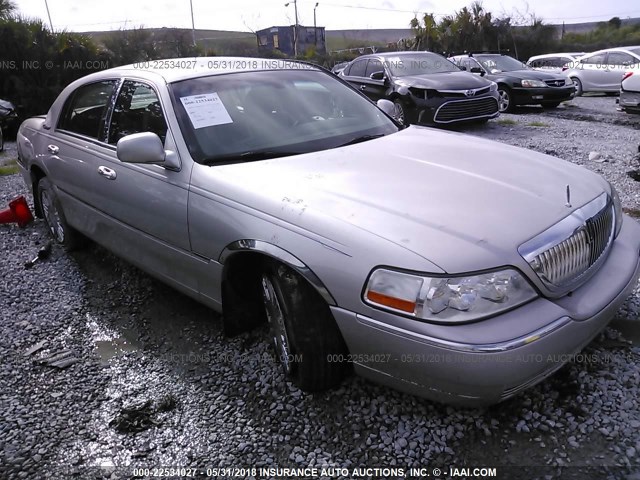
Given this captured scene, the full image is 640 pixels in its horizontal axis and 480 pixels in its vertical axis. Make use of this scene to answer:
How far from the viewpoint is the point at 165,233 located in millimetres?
3059

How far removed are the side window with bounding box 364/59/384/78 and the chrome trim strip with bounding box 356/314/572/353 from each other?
9.28 meters

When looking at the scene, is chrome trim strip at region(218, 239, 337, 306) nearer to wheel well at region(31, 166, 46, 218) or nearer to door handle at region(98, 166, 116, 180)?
door handle at region(98, 166, 116, 180)

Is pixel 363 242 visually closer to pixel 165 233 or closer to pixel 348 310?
pixel 348 310

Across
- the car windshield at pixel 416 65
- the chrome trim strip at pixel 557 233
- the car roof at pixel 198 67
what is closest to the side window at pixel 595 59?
the car windshield at pixel 416 65

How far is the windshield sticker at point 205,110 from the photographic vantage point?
3.02 metres

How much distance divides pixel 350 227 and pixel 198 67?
2.01 m

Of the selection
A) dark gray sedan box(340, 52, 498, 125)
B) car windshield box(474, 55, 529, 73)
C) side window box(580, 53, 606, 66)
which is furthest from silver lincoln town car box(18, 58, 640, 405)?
side window box(580, 53, 606, 66)

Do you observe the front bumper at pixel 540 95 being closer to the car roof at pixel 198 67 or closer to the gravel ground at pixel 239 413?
the car roof at pixel 198 67

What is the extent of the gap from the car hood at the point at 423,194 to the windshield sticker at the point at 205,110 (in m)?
0.38

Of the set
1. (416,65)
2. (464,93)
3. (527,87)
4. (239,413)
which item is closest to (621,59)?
(527,87)

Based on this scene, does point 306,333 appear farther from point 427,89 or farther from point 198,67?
point 427,89

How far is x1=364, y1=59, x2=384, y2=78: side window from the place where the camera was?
10.7 metres

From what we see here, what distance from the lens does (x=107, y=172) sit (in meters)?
3.53

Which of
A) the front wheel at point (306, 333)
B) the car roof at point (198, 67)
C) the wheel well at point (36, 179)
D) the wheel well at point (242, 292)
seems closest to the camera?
the front wheel at point (306, 333)
